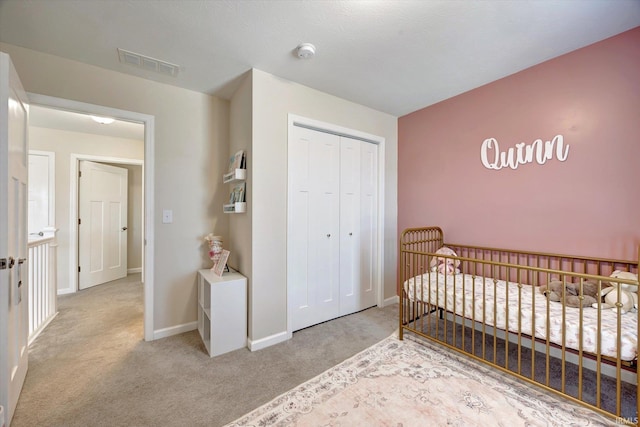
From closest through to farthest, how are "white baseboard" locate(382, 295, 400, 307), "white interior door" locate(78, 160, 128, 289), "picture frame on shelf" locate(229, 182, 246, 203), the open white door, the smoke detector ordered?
the open white door
the smoke detector
"picture frame on shelf" locate(229, 182, 246, 203)
"white baseboard" locate(382, 295, 400, 307)
"white interior door" locate(78, 160, 128, 289)

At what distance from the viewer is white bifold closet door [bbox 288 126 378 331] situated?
2.42 m

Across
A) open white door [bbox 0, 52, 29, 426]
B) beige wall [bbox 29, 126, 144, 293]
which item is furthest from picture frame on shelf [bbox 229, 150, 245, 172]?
beige wall [bbox 29, 126, 144, 293]

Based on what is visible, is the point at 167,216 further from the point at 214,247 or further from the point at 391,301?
the point at 391,301

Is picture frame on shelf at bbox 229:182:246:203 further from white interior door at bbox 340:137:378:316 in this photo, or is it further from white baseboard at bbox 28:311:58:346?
white baseboard at bbox 28:311:58:346

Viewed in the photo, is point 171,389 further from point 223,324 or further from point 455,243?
point 455,243

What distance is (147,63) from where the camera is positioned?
201 centimetres

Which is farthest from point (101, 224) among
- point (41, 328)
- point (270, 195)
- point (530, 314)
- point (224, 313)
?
point (530, 314)

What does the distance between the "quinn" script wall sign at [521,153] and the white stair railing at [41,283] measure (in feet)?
13.5

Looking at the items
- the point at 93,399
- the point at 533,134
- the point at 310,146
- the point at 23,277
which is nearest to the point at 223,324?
the point at 93,399

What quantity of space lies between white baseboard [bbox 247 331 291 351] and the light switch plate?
1275mm

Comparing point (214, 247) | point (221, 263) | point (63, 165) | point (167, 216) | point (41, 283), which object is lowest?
point (41, 283)

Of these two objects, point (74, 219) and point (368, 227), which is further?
point (74, 219)

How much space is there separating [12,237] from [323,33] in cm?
217

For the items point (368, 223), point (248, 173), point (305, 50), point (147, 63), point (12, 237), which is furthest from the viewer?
point (368, 223)
